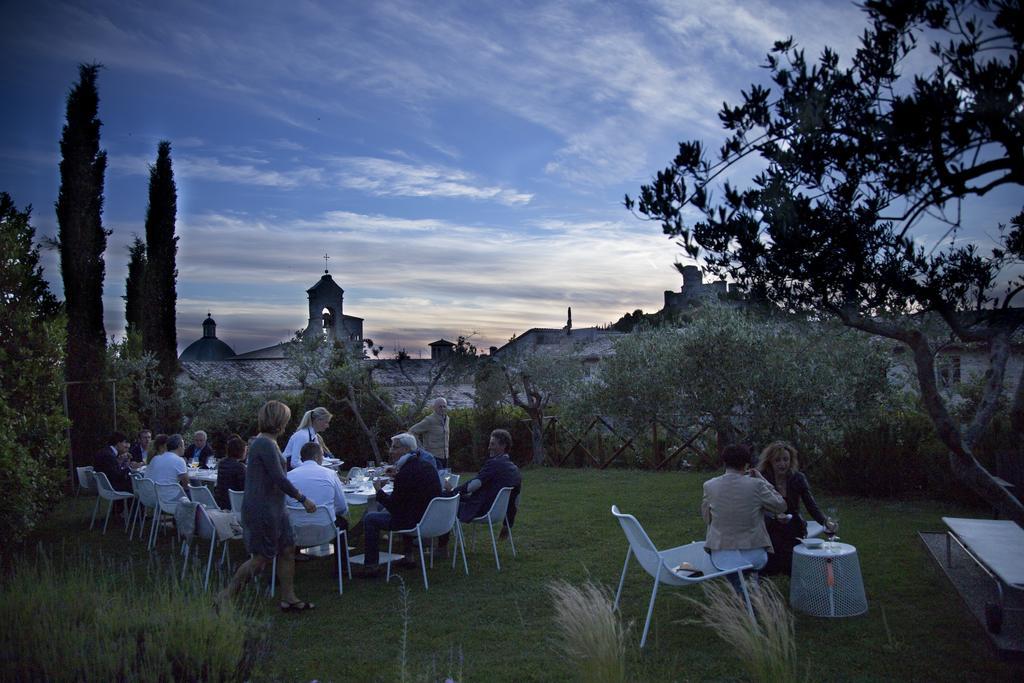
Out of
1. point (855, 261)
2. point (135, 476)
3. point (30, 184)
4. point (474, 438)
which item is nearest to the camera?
point (855, 261)

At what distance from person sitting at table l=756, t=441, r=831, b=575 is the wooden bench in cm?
111

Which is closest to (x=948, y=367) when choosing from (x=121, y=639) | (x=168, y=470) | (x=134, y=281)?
(x=168, y=470)

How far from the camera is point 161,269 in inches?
797

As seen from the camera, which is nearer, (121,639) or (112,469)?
(121,639)

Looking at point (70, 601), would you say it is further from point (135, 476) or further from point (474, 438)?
point (474, 438)

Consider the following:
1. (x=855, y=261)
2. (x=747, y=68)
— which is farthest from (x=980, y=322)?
(x=747, y=68)

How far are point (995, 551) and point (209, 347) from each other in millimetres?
63165

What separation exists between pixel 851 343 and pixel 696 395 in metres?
2.67

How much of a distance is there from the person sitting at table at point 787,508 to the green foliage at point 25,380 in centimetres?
735

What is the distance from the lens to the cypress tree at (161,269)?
1984cm

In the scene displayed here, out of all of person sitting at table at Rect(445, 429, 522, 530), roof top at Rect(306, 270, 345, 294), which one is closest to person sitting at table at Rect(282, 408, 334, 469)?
person sitting at table at Rect(445, 429, 522, 530)

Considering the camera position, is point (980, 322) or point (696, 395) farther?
point (696, 395)

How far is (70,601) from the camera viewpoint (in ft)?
14.8

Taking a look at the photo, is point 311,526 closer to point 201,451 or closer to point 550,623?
point 550,623
